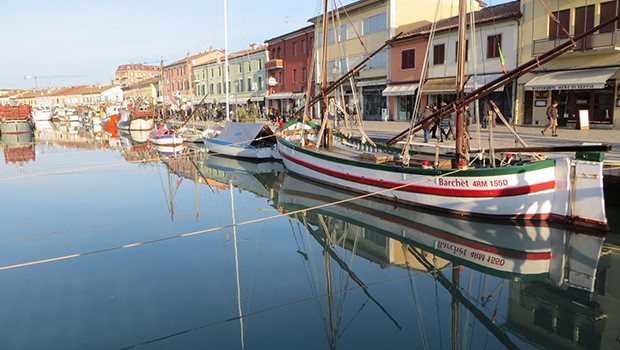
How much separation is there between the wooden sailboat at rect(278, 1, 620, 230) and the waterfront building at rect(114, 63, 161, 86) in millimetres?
136106

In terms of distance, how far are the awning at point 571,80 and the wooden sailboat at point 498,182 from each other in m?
13.0

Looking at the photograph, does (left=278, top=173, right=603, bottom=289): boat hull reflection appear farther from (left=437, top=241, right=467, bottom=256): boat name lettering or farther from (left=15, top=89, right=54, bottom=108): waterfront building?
(left=15, top=89, right=54, bottom=108): waterfront building

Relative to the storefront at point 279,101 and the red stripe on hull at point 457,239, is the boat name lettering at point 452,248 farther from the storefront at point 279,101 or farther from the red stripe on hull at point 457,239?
the storefront at point 279,101

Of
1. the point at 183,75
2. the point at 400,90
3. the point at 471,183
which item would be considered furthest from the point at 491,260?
the point at 183,75

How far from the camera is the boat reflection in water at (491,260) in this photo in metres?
7.02

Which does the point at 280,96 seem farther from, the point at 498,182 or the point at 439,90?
the point at 498,182

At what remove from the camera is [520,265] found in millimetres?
9398

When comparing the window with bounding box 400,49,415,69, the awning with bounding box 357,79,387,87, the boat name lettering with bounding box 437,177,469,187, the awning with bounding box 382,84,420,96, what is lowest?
the boat name lettering with bounding box 437,177,469,187

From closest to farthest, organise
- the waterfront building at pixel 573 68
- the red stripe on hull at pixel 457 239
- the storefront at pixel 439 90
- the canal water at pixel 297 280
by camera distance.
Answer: the canal water at pixel 297 280 < the red stripe on hull at pixel 457 239 < the waterfront building at pixel 573 68 < the storefront at pixel 439 90

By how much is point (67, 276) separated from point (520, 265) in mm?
9024

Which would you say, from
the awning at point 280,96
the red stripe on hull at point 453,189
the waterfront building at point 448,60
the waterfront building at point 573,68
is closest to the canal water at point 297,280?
the red stripe on hull at point 453,189

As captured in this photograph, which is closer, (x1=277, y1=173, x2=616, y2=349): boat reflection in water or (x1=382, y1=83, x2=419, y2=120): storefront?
(x1=277, y1=173, x2=616, y2=349): boat reflection in water

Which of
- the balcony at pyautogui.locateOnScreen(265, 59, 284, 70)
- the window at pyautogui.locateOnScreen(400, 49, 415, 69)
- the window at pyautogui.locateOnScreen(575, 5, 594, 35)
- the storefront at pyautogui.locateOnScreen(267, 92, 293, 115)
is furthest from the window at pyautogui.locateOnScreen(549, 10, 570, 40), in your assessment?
the balcony at pyautogui.locateOnScreen(265, 59, 284, 70)

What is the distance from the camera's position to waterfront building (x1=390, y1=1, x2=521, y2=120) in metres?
27.6
